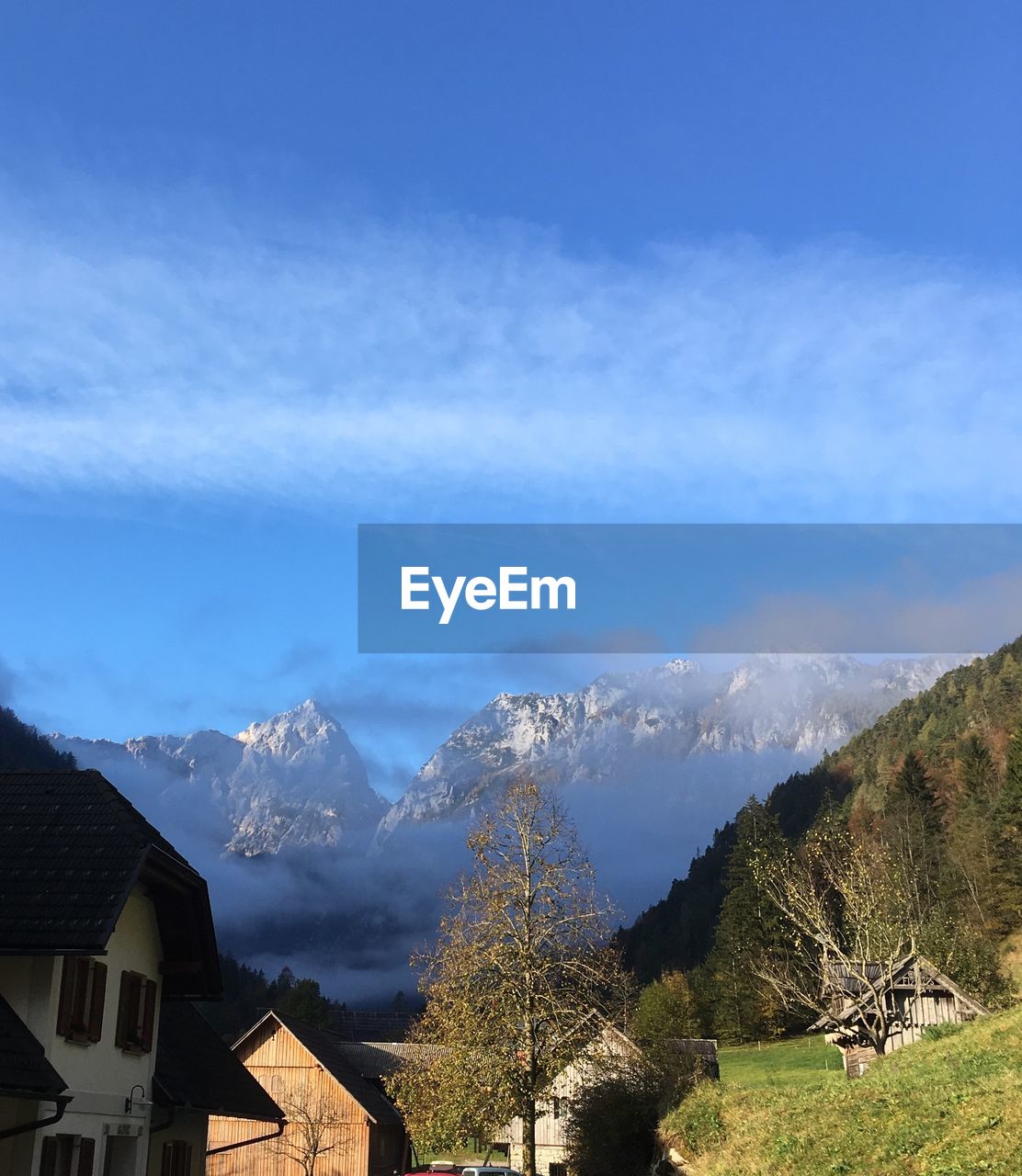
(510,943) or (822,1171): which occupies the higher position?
(510,943)

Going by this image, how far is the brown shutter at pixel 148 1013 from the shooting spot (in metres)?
25.2

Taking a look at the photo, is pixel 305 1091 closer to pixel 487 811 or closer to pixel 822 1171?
pixel 487 811

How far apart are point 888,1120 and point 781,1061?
60.3 m

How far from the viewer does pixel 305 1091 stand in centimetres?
6244

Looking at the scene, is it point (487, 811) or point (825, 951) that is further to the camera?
point (825, 951)

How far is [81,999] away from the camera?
2167 centimetres

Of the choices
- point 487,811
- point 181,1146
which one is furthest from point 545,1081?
point 181,1146

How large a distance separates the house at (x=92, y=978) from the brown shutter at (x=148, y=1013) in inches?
1.6

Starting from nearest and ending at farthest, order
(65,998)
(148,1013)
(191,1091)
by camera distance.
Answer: (65,998)
(148,1013)
(191,1091)

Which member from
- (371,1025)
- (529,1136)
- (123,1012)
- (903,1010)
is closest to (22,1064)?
(123,1012)

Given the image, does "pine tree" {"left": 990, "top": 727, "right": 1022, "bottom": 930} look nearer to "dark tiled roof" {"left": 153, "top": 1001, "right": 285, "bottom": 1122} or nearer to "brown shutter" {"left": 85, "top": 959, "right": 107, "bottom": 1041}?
"dark tiled roof" {"left": 153, "top": 1001, "right": 285, "bottom": 1122}

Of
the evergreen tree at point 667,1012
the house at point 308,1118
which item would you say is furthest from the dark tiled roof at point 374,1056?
the evergreen tree at point 667,1012

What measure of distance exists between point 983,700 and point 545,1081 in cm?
12040

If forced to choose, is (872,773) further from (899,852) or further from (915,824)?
(899,852)
